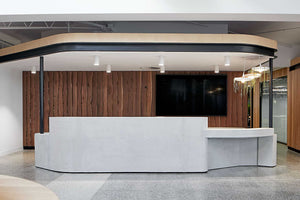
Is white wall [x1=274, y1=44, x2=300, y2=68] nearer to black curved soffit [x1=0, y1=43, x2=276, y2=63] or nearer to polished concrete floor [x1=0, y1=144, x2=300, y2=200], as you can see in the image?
polished concrete floor [x1=0, y1=144, x2=300, y2=200]

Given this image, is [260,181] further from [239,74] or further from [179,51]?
[239,74]

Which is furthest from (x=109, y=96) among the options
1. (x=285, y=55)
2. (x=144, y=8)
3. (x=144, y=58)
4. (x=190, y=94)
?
(x=144, y=8)

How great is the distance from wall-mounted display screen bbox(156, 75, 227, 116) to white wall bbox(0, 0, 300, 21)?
607 cm

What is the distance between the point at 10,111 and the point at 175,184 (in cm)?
641

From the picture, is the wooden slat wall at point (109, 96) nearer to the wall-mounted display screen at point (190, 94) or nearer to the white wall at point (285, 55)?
→ the wall-mounted display screen at point (190, 94)

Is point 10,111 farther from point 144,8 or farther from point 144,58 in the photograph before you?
point 144,8

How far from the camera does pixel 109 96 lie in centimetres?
1016

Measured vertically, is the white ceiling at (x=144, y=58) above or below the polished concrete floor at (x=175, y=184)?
above

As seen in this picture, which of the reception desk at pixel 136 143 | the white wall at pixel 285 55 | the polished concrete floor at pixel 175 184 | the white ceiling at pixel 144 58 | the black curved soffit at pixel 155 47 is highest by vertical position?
the white wall at pixel 285 55

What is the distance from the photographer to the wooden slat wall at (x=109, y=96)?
10.1 meters

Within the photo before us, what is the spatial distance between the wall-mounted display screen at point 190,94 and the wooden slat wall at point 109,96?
0.26 meters

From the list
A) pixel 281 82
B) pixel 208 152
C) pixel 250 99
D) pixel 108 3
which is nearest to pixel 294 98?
pixel 281 82

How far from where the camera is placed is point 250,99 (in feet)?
44.4

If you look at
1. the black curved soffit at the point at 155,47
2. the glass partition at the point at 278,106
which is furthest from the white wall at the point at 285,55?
the black curved soffit at the point at 155,47
